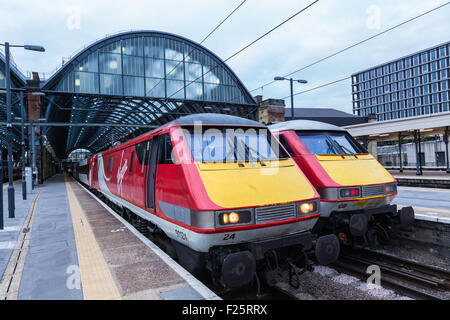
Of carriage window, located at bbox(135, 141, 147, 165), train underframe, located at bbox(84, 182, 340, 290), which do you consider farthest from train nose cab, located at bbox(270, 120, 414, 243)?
carriage window, located at bbox(135, 141, 147, 165)

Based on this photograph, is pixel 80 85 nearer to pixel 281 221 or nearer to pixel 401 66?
pixel 281 221

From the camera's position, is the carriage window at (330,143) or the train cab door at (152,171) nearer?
the train cab door at (152,171)

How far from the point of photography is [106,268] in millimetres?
5148

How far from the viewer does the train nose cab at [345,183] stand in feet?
21.1

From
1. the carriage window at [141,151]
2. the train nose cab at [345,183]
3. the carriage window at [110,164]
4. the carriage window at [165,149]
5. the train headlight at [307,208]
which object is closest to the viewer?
the train headlight at [307,208]

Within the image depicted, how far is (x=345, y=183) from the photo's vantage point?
6441 mm

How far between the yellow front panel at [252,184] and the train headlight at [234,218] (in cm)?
11

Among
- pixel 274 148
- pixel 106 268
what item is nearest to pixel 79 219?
pixel 106 268

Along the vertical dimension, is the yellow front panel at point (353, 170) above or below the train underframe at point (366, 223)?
above

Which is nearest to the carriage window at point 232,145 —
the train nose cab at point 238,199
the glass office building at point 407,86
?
the train nose cab at point 238,199

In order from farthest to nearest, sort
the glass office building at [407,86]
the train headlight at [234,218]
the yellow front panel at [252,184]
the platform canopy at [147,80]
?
the glass office building at [407,86]
the platform canopy at [147,80]
the yellow front panel at [252,184]
the train headlight at [234,218]

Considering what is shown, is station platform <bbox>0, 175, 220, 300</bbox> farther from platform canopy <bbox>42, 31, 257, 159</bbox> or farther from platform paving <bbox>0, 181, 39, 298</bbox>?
platform canopy <bbox>42, 31, 257, 159</bbox>

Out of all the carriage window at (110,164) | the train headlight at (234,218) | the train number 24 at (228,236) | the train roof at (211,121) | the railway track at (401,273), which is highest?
the train roof at (211,121)

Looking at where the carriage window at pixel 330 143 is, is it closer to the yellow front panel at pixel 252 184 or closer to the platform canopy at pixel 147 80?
the yellow front panel at pixel 252 184
